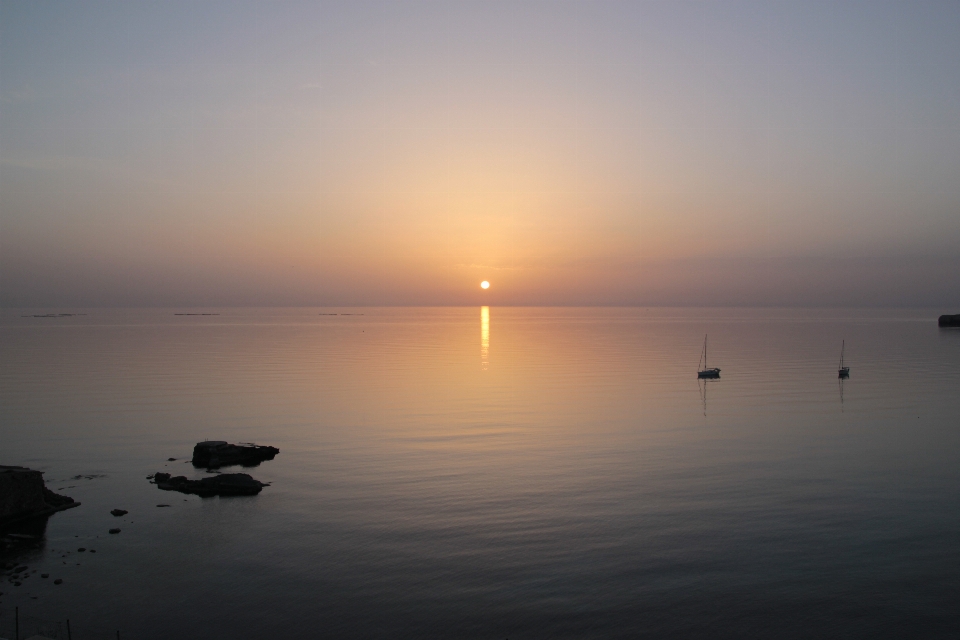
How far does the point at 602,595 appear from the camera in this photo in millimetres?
24344

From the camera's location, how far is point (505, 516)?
108ft

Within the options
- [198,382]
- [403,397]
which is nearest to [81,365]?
[198,382]

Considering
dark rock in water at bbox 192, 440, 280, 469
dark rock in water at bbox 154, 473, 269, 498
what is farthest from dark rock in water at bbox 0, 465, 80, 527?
dark rock in water at bbox 192, 440, 280, 469

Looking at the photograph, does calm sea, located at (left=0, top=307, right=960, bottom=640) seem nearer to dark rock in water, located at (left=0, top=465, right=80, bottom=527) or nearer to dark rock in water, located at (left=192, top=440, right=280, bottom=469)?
dark rock in water, located at (left=192, top=440, right=280, bottom=469)

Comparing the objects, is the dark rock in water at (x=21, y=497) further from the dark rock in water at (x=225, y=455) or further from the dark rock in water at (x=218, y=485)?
the dark rock in water at (x=225, y=455)

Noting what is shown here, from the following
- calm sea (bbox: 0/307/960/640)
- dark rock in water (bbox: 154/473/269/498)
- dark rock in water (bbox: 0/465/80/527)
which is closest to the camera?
calm sea (bbox: 0/307/960/640)

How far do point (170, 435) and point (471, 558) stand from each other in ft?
115

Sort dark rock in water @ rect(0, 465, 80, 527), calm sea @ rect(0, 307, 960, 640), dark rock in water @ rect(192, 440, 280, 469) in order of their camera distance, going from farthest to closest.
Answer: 1. dark rock in water @ rect(192, 440, 280, 469)
2. dark rock in water @ rect(0, 465, 80, 527)
3. calm sea @ rect(0, 307, 960, 640)

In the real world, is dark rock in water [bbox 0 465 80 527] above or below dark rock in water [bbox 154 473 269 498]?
above

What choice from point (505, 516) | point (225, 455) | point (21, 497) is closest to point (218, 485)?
point (225, 455)

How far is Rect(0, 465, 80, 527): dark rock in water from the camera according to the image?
31266 millimetres

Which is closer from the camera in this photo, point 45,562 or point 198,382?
point 45,562

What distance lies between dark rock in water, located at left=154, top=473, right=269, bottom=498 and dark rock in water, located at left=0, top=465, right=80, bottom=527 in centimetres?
595

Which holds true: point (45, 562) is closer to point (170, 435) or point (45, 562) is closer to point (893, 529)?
point (170, 435)
